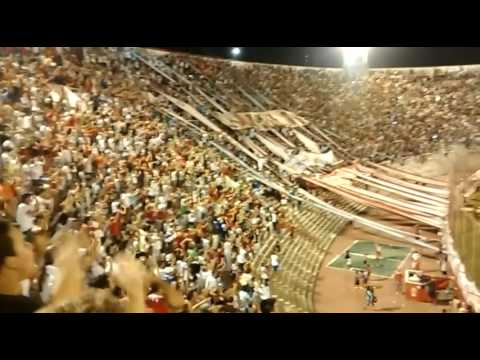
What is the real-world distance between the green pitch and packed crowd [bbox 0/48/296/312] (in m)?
0.46

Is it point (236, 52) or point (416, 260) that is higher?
point (236, 52)

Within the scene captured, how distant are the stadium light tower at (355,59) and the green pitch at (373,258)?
1188mm

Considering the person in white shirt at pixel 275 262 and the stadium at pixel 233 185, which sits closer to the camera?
the stadium at pixel 233 185

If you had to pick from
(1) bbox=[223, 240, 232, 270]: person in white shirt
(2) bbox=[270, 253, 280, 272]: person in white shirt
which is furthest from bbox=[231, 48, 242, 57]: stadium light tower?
(2) bbox=[270, 253, 280, 272]: person in white shirt

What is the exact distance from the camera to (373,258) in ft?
15.9

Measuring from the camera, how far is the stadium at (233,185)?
4805 mm

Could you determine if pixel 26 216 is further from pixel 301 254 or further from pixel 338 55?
pixel 338 55

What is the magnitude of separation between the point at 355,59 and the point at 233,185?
1211 millimetres

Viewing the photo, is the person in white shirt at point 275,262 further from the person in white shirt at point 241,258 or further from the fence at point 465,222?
the fence at point 465,222

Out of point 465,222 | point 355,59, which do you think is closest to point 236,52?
point 355,59

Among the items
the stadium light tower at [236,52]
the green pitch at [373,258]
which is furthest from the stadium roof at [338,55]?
the green pitch at [373,258]

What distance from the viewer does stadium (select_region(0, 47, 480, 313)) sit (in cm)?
480
